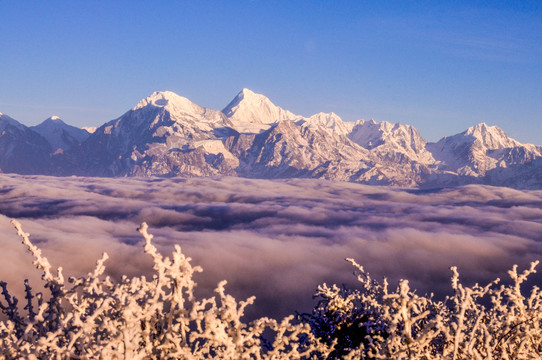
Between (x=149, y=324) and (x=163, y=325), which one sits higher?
(x=163, y=325)

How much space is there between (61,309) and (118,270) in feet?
426

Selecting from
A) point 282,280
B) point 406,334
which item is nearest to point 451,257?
point 282,280

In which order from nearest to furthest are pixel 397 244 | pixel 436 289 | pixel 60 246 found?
pixel 436 289 < pixel 60 246 < pixel 397 244

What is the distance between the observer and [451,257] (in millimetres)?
156375

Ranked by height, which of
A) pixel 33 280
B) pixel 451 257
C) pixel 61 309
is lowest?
pixel 33 280

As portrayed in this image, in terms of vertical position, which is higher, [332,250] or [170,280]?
[170,280]

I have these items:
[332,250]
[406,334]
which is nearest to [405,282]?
[406,334]

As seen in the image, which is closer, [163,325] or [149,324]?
[163,325]

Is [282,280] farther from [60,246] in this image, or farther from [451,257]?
[60,246]

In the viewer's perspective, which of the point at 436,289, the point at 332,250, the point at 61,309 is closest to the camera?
the point at 61,309

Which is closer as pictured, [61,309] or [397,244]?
[61,309]

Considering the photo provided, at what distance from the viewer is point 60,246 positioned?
14788cm

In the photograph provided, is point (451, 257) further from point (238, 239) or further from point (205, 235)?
point (205, 235)

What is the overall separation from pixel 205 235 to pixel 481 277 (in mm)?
97427
